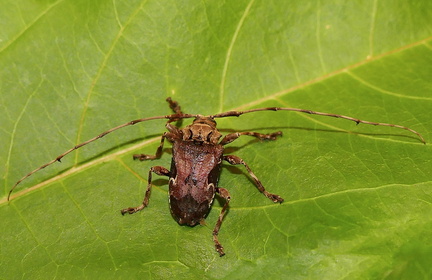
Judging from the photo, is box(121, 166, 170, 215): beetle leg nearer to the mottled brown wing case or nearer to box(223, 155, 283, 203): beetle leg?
the mottled brown wing case

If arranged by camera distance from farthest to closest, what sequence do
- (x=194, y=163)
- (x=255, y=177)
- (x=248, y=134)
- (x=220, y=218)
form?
1. (x=194, y=163)
2. (x=248, y=134)
3. (x=255, y=177)
4. (x=220, y=218)

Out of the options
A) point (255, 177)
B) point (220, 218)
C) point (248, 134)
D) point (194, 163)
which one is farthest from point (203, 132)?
point (220, 218)

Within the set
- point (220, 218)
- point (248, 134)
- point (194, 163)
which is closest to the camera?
point (220, 218)

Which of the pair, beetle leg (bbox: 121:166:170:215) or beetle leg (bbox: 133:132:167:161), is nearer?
beetle leg (bbox: 121:166:170:215)

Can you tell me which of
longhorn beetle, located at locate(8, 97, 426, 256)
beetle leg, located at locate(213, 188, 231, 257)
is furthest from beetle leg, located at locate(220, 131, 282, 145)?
beetle leg, located at locate(213, 188, 231, 257)

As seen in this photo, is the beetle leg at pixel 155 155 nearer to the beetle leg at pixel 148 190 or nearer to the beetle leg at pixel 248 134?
the beetle leg at pixel 148 190

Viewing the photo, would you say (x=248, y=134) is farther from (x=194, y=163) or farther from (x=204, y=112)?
(x=194, y=163)

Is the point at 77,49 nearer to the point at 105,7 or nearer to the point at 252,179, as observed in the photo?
the point at 105,7
